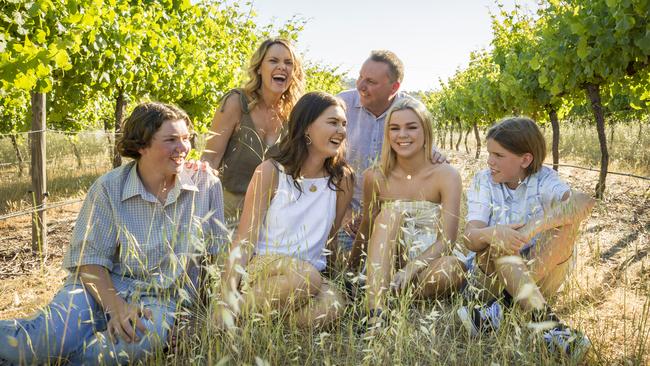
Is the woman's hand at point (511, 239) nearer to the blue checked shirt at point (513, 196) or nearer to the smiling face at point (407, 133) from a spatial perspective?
the blue checked shirt at point (513, 196)

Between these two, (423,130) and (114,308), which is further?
(423,130)

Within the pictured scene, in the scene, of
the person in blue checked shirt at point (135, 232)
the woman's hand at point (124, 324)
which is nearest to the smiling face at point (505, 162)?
the person in blue checked shirt at point (135, 232)

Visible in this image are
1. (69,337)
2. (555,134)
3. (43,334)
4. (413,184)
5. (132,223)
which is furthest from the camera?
(555,134)

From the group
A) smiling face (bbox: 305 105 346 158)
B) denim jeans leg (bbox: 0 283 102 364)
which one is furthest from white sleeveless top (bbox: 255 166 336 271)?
denim jeans leg (bbox: 0 283 102 364)

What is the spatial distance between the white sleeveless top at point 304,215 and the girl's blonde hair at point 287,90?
1.01 metres

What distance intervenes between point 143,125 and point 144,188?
315 mm

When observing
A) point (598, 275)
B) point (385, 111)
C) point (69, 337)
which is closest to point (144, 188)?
point (69, 337)

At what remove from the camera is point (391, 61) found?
4.39 m

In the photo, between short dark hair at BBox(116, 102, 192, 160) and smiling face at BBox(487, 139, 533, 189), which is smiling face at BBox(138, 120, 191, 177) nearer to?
short dark hair at BBox(116, 102, 192, 160)

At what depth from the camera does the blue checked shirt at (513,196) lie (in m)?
3.20

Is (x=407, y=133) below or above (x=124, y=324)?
above

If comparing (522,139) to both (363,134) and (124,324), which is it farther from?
(124,324)

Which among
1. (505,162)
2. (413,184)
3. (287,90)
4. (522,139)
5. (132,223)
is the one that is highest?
(287,90)

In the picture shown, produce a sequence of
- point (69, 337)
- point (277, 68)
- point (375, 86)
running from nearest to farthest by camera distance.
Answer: point (69, 337)
point (277, 68)
point (375, 86)
